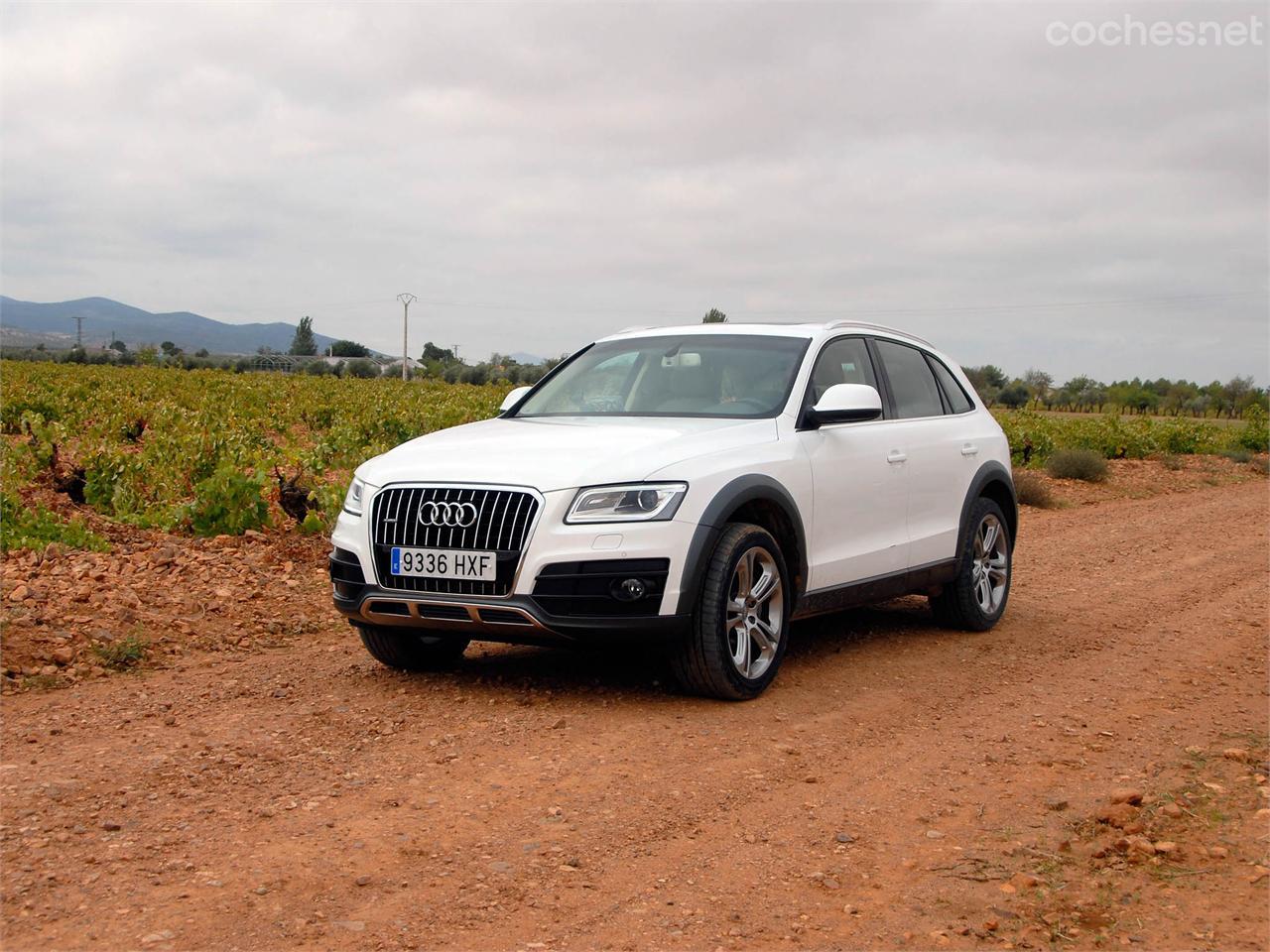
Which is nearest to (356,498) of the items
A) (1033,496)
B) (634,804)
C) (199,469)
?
(634,804)

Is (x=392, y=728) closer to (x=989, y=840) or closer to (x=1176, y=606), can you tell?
(x=989, y=840)

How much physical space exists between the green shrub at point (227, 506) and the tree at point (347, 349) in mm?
112806

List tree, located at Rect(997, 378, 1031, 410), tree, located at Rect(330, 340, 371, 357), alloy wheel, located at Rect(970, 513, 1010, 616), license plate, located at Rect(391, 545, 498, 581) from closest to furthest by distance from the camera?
license plate, located at Rect(391, 545, 498, 581) < alloy wheel, located at Rect(970, 513, 1010, 616) < tree, located at Rect(997, 378, 1031, 410) < tree, located at Rect(330, 340, 371, 357)

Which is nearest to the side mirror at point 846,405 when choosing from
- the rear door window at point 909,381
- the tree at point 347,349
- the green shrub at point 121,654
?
the rear door window at point 909,381

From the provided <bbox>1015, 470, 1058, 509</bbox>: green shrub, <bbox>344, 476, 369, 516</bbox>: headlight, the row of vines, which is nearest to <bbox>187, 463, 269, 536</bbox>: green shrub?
the row of vines

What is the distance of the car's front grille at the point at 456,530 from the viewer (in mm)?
5840

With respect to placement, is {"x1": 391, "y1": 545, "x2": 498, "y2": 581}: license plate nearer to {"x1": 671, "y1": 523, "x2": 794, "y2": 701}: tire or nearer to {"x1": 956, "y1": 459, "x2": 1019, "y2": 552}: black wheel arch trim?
{"x1": 671, "y1": 523, "x2": 794, "y2": 701}: tire

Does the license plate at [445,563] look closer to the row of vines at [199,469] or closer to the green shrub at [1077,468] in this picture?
the row of vines at [199,469]

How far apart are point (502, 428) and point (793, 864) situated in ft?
10.7

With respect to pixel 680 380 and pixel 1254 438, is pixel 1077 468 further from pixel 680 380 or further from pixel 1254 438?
pixel 680 380

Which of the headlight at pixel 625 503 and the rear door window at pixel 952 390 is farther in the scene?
the rear door window at pixel 952 390

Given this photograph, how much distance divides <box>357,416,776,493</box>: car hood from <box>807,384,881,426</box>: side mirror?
0.26 meters

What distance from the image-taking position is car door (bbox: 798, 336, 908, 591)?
22.6 ft

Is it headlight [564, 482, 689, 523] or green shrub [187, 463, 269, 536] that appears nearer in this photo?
headlight [564, 482, 689, 523]
